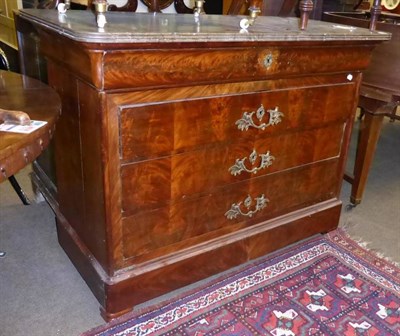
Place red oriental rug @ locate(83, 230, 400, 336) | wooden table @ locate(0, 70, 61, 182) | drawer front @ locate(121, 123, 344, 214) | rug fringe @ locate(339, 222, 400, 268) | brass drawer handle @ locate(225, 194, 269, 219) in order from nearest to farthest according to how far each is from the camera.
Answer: wooden table @ locate(0, 70, 61, 182) < drawer front @ locate(121, 123, 344, 214) < red oriental rug @ locate(83, 230, 400, 336) < brass drawer handle @ locate(225, 194, 269, 219) < rug fringe @ locate(339, 222, 400, 268)

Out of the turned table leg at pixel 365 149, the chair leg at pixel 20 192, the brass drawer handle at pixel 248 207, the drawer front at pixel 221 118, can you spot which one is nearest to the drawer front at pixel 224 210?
the brass drawer handle at pixel 248 207

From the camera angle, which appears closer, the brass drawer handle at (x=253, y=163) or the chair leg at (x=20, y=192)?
the brass drawer handle at (x=253, y=163)

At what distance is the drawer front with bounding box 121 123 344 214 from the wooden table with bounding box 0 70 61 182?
0.31 metres

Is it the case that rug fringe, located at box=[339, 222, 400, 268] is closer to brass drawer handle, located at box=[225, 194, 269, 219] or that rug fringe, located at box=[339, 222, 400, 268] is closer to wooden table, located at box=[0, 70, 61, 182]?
brass drawer handle, located at box=[225, 194, 269, 219]

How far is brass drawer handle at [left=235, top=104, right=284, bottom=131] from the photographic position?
1.52 meters

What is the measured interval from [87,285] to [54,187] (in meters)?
0.55

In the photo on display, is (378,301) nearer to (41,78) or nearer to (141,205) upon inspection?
(141,205)

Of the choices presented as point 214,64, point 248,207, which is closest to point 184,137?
point 214,64

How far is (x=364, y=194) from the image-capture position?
254 cm

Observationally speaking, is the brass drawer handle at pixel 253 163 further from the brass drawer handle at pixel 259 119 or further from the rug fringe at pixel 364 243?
the rug fringe at pixel 364 243

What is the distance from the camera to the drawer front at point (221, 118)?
131 cm

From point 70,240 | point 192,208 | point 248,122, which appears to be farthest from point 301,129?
point 70,240

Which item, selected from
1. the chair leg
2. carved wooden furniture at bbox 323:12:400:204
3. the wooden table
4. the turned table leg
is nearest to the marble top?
the wooden table

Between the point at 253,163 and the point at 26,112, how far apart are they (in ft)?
2.79
